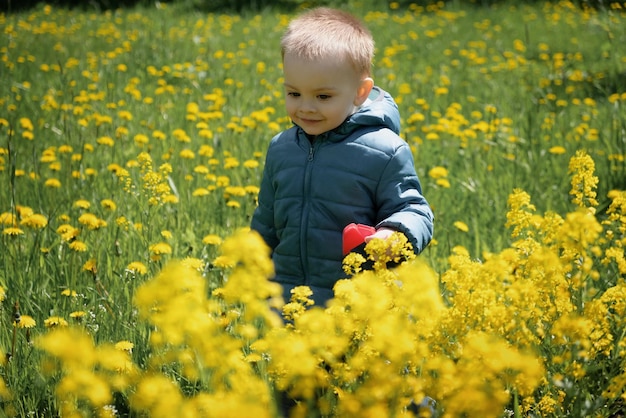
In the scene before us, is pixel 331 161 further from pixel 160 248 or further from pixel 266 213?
pixel 160 248

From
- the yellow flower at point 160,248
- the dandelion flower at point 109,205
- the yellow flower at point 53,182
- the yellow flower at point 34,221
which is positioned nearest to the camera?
the yellow flower at point 160,248

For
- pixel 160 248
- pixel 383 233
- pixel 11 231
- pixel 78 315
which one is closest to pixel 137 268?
pixel 160 248

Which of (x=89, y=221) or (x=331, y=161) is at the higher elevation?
(x=331, y=161)

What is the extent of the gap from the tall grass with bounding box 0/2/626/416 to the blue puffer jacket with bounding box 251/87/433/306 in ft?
0.82

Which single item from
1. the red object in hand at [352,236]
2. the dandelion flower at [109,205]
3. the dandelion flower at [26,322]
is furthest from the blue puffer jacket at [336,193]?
the dandelion flower at [109,205]

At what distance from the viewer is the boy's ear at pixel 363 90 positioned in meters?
2.28

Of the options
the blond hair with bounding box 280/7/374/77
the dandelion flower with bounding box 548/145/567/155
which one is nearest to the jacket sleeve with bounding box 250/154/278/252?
the blond hair with bounding box 280/7/374/77

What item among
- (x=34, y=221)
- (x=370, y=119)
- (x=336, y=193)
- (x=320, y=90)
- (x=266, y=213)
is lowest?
(x=34, y=221)

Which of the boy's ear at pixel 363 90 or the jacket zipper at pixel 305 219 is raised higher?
the boy's ear at pixel 363 90

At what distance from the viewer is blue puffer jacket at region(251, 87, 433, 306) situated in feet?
7.36

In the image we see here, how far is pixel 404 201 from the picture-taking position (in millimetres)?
2199

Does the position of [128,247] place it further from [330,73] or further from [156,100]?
[156,100]

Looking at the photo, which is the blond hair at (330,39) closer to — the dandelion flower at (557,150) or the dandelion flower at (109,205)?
the dandelion flower at (109,205)

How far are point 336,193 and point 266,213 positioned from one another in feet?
1.10
